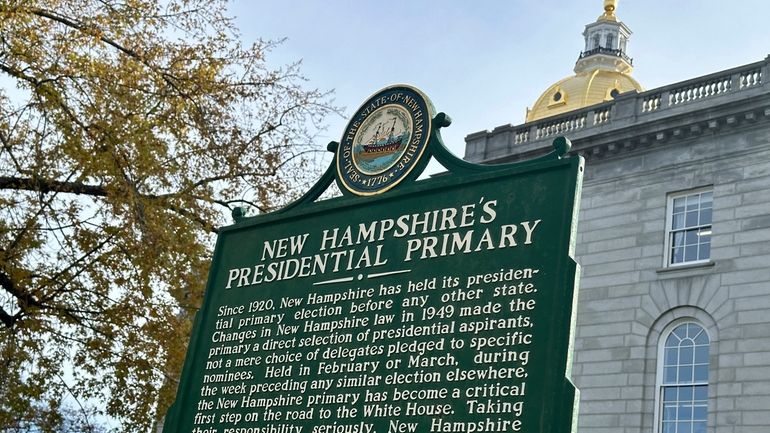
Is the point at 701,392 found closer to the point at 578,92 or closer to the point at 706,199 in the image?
the point at 706,199

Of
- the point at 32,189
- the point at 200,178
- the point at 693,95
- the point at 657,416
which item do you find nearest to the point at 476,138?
the point at 693,95

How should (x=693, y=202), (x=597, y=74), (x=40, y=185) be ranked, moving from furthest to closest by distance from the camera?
(x=597, y=74) → (x=693, y=202) → (x=40, y=185)

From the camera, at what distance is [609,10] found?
69.5 metres

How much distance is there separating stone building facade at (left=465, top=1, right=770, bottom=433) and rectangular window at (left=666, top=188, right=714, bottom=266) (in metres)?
0.02

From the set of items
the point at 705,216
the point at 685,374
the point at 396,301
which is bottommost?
the point at 396,301

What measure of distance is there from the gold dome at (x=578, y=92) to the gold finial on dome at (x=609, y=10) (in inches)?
447

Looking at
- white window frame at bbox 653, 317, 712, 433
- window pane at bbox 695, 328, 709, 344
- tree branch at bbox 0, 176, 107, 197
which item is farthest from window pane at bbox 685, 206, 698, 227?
tree branch at bbox 0, 176, 107, 197

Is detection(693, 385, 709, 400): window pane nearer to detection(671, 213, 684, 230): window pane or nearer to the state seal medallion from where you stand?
detection(671, 213, 684, 230): window pane

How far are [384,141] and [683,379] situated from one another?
57.1ft

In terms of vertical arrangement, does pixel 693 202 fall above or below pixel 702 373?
above

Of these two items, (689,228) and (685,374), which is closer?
(685,374)

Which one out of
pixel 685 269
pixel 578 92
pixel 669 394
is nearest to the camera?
pixel 669 394

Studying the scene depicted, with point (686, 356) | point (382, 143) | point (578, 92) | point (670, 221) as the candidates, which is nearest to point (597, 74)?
point (578, 92)

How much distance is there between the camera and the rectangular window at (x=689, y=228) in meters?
24.8
